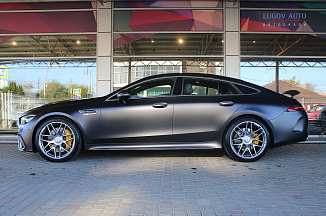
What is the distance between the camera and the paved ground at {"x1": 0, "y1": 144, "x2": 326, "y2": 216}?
2604 millimetres

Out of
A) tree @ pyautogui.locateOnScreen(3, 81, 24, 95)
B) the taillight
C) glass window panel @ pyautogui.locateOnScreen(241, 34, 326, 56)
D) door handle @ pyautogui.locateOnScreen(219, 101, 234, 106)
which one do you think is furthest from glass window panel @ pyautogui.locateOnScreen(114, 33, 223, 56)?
the taillight

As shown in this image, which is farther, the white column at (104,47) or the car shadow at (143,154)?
the white column at (104,47)

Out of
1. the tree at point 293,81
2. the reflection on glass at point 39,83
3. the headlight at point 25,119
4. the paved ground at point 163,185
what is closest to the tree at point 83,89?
the reflection on glass at point 39,83

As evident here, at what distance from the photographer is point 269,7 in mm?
8484

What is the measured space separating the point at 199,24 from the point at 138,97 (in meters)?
4.88

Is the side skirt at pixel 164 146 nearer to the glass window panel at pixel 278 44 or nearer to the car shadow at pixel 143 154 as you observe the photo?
the car shadow at pixel 143 154

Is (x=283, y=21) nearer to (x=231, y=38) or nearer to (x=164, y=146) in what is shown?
(x=231, y=38)

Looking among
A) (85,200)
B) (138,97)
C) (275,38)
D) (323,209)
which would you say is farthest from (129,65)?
(323,209)

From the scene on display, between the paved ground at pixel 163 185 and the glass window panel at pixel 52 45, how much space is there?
4.41 m

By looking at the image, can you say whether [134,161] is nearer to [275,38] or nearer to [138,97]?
[138,97]

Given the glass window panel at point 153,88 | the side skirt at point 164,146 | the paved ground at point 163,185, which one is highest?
the glass window panel at point 153,88

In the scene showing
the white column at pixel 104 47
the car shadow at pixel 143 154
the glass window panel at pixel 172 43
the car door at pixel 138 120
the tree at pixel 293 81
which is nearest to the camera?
the car door at pixel 138 120

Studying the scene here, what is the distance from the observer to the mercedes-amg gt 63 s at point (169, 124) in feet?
14.8

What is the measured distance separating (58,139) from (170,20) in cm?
565
